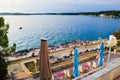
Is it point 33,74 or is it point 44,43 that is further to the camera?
point 33,74

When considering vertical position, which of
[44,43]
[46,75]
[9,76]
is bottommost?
[9,76]

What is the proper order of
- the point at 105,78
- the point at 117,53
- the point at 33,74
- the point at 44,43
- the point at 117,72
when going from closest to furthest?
the point at 105,78 → the point at 117,72 → the point at 44,43 → the point at 33,74 → the point at 117,53

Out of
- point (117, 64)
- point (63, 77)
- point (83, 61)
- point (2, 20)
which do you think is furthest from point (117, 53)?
point (117, 64)

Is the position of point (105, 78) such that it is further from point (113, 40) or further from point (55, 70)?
point (55, 70)

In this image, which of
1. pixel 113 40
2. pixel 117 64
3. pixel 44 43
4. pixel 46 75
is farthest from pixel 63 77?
→ pixel 117 64

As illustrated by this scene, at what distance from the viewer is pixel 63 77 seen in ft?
46.0

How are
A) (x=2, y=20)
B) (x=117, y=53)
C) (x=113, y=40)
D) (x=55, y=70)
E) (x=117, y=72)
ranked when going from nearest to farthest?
(x=117, y=72), (x=113, y=40), (x=55, y=70), (x=2, y=20), (x=117, y=53)

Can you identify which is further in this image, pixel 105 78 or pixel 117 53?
pixel 117 53

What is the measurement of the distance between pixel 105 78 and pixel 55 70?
1175cm

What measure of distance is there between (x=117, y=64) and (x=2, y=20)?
1342 cm

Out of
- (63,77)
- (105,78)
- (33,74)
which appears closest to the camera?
(105,78)

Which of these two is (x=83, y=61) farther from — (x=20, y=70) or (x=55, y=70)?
(x=20, y=70)

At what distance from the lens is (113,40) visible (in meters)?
7.68

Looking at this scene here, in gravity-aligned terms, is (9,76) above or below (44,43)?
below
